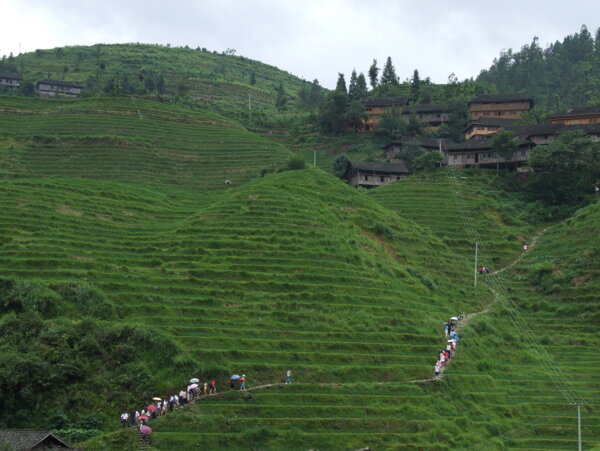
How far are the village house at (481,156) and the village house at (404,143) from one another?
4.10 meters

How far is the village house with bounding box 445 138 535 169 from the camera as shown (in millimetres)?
82500

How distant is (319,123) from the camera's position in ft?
355

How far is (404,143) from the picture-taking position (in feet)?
291

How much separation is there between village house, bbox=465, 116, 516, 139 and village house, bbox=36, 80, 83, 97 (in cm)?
6367

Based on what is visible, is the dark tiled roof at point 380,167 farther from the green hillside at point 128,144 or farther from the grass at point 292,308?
the grass at point 292,308

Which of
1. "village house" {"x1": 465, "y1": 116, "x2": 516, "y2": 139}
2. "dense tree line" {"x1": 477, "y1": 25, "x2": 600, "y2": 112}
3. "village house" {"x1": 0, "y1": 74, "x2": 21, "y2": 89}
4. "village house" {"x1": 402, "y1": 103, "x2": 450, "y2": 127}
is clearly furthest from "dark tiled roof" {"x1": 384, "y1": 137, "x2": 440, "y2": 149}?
"village house" {"x1": 0, "y1": 74, "x2": 21, "y2": 89}

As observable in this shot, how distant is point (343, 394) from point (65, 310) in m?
14.8

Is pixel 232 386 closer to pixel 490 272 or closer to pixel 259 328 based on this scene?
pixel 259 328

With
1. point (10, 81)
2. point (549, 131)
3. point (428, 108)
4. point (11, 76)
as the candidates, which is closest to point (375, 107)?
point (428, 108)

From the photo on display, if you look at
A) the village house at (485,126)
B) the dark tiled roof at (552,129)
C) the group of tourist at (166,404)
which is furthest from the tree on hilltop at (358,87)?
the group of tourist at (166,404)

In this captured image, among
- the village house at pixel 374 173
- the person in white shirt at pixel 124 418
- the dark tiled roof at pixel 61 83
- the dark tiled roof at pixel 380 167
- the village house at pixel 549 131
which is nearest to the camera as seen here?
the person in white shirt at pixel 124 418

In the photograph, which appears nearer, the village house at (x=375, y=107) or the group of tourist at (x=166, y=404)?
the group of tourist at (x=166, y=404)

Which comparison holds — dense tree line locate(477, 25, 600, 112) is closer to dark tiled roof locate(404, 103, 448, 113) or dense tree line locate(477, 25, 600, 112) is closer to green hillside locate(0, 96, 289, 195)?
dark tiled roof locate(404, 103, 448, 113)

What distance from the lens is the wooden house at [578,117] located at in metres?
90.0
